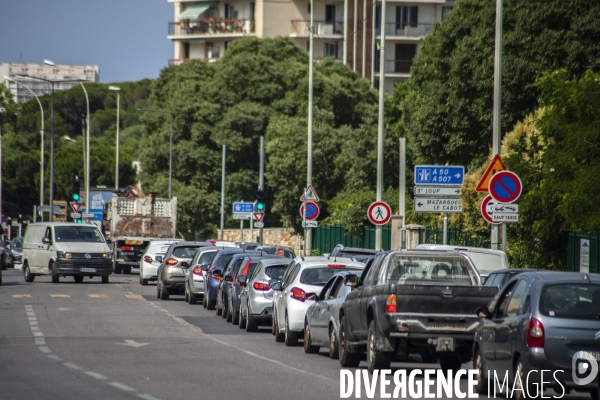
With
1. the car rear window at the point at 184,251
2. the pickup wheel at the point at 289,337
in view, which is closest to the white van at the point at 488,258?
the pickup wheel at the point at 289,337

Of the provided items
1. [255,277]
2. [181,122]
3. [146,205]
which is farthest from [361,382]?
[181,122]

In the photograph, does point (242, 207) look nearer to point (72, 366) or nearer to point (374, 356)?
point (72, 366)

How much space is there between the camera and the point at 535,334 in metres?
12.9

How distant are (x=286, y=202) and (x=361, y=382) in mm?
54246

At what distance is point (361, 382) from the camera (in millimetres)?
15375

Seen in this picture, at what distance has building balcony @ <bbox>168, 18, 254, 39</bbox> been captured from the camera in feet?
320

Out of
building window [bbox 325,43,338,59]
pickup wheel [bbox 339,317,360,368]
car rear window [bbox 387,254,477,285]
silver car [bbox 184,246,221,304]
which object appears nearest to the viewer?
car rear window [bbox 387,254,477,285]

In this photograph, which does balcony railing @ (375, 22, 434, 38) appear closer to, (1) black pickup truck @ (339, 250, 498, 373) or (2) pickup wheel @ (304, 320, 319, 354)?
(2) pickup wheel @ (304, 320, 319, 354)

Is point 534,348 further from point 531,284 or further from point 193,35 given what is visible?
point 193,35

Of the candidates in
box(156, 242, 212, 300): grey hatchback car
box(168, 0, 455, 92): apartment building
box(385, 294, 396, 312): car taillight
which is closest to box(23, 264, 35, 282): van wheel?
box(156, 242, 212, 300): grey hatchback car

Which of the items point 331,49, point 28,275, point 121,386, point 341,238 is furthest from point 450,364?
point 331,49

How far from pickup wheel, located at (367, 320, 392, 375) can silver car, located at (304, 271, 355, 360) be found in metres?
1.88

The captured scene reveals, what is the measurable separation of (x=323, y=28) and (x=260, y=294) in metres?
73.4

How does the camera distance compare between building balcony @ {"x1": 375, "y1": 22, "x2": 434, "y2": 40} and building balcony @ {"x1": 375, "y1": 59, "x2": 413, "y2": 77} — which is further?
building balcony @ {"x1": 375, "y1": 59, "x2": 413, "y2": 77}
